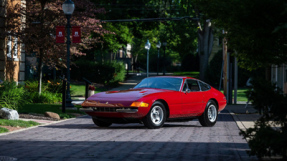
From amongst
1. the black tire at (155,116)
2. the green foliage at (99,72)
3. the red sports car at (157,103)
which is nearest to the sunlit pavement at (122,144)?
the black tire at (155,116)

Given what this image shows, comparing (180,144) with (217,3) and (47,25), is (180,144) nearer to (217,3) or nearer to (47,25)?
(217,3)

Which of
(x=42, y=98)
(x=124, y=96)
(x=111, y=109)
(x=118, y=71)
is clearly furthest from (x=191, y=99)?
(x=118, y=71)

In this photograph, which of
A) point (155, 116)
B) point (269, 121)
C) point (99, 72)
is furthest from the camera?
point (99, 72)

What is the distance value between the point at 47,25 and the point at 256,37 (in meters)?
15.9

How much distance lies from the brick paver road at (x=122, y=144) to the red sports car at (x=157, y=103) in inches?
13.9

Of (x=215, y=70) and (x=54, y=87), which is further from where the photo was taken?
(x=215, y=70)

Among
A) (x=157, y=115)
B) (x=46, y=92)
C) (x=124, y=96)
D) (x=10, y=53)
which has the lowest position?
(x=157, y=115)

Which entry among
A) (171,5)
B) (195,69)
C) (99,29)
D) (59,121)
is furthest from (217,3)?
(195,69)

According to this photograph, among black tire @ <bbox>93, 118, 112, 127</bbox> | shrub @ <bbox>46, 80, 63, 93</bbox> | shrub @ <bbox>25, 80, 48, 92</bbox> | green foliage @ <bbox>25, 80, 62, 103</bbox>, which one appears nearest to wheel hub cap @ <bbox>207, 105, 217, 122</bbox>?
black tire @ <bbox>93, 118, 112, 127</bbox>

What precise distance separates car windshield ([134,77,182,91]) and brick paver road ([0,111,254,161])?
1314 millimetres

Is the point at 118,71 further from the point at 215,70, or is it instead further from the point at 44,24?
the point at 44,24

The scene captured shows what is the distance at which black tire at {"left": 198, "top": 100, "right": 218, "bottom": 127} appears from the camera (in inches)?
538

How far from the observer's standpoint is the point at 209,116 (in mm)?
13867

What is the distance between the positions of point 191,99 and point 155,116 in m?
1.44
